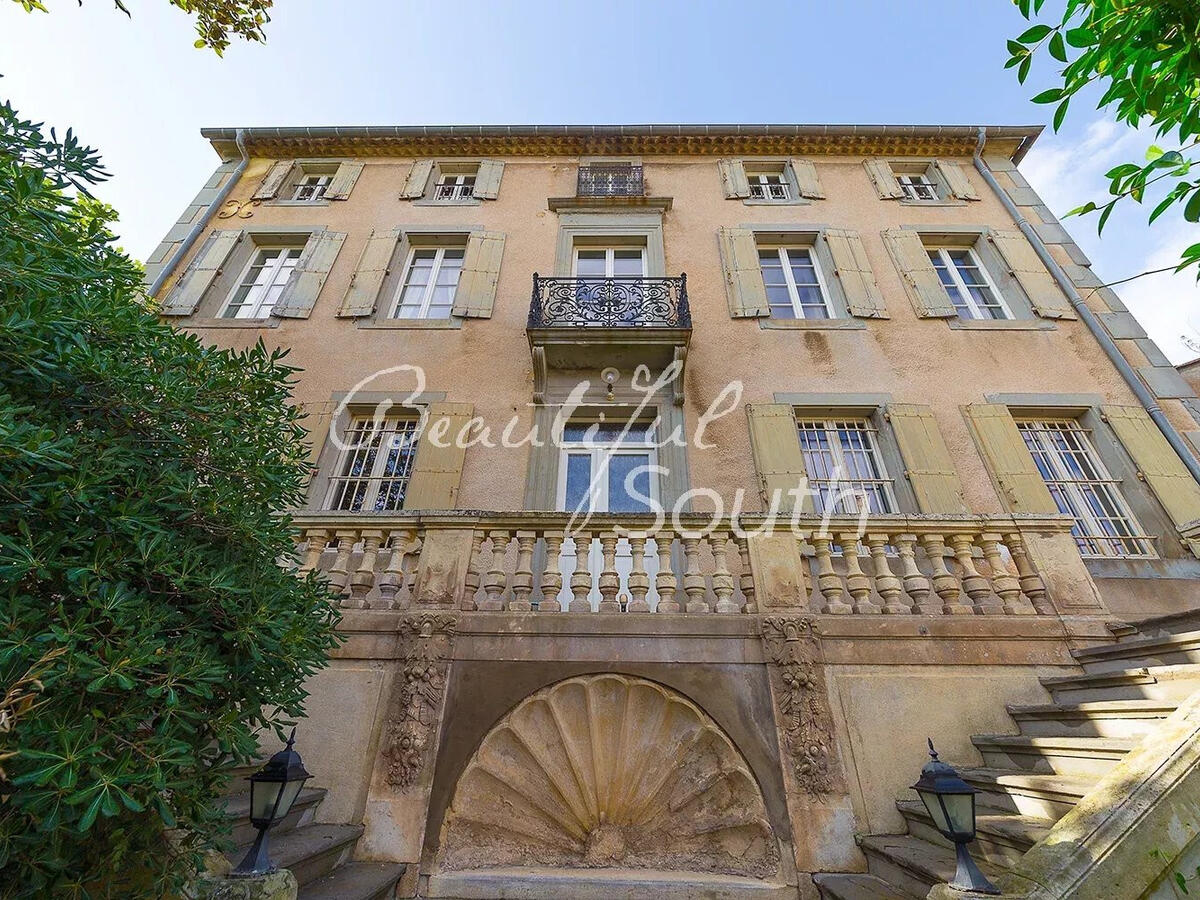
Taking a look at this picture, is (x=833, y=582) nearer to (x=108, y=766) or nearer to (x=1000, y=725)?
(x=1000, y=725)

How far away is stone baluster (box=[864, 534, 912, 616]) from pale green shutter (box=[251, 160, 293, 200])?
10870 mm

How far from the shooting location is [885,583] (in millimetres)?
3938

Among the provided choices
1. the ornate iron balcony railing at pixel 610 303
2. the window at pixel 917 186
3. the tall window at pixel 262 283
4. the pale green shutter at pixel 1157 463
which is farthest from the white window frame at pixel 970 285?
the tall window at pixel 262 283

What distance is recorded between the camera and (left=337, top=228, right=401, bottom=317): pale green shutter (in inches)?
289

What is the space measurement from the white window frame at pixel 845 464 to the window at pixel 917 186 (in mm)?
5267

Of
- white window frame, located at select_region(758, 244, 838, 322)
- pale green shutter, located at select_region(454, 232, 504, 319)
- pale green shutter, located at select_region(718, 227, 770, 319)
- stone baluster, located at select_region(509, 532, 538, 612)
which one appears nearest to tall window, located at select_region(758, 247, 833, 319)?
white window frame, located at select_region(758, 244, 838, 322)

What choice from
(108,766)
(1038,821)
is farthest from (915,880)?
(108,766)

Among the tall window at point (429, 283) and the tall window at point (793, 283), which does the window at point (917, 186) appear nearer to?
the tall window at point (793, 283)

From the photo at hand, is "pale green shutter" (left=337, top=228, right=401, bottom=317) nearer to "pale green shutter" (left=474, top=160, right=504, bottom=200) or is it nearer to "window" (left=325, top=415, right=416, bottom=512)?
"pale green shutter" (left=474, top=160, right=504, bottom=200)

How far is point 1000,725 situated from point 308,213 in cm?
1122

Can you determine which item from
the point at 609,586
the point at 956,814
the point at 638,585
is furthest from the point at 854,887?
the point at 609,586

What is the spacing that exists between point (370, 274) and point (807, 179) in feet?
25.4

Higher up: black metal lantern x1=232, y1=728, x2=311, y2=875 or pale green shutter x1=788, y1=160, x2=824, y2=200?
pale green shutter x1=788, y1=160, x2=824, y2=200

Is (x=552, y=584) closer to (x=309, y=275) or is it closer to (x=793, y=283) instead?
(x=793, y=283)
